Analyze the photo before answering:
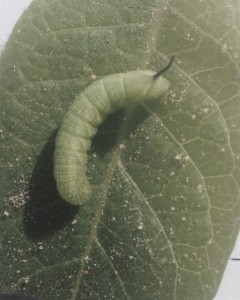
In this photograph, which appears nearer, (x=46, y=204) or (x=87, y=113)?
(x=87, y=113)

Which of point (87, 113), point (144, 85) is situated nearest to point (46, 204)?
point (87, 113)

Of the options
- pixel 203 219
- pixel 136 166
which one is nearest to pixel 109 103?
pixel 136 166

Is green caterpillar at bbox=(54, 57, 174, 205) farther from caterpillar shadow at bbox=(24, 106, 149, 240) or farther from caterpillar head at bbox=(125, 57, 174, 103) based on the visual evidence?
caterpillar shadow at bbox=(24, 106, 149, 240)

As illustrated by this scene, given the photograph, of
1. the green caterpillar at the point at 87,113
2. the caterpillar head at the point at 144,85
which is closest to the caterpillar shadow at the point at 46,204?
the green caterpillar at the point at 87,113

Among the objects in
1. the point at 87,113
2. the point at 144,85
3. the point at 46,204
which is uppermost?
the point at 144,85

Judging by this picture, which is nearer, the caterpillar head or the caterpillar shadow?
the caterpillar head

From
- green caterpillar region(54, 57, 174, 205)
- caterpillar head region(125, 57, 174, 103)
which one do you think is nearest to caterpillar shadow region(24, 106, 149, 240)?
green caterpillar region(54, 57, 174, 205)

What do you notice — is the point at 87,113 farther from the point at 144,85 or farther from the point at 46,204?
the point at 46,204

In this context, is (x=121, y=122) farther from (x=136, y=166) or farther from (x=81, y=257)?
(x=81, y=257)
